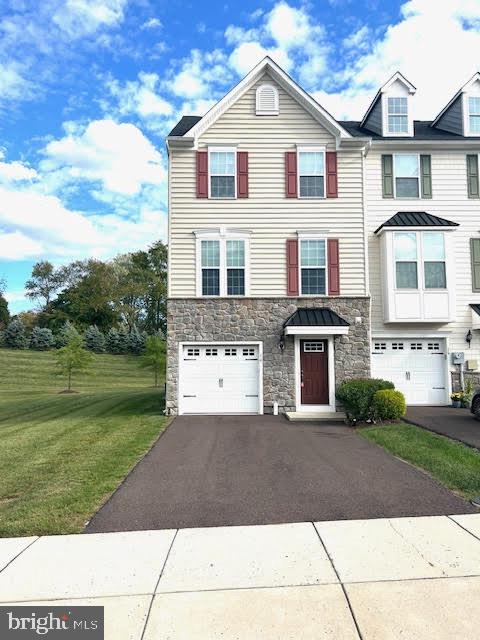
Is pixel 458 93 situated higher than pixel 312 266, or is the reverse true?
pixel 458 93

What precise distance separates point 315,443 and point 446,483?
347 cm

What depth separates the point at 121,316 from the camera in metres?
54.7

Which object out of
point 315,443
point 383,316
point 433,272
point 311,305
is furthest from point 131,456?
point 433,272

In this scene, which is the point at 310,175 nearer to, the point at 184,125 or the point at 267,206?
the point at 267,206

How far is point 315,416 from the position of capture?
1277 centimetres

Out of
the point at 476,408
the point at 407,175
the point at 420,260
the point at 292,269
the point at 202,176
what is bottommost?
the point at 476,408

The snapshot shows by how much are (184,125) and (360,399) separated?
36.5ft

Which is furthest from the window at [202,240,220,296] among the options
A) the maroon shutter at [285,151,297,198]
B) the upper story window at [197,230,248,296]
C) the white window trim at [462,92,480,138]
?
the white window trim at [462,92,480,138]

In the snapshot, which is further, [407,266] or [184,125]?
[184,125]

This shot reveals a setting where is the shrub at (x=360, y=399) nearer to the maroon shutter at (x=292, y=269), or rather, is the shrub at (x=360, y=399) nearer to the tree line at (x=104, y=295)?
the maroon shutter at (x=292, y=269)

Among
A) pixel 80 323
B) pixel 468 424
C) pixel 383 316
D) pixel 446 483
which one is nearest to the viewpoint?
pixel 446 483

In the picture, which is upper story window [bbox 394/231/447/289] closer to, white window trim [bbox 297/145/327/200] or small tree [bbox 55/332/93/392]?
white window trim [bbox 297/145/327/200]

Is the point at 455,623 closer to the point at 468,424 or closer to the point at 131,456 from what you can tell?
the point at 131,456

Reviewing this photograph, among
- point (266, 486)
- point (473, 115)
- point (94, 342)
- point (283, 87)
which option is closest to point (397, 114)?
point (473, 115)
